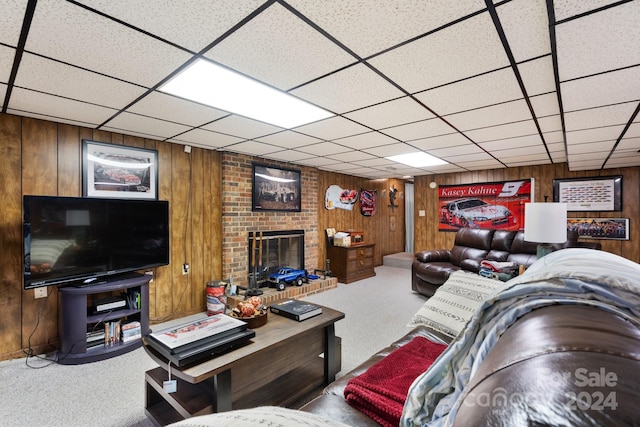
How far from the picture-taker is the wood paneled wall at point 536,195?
4848 millimetres

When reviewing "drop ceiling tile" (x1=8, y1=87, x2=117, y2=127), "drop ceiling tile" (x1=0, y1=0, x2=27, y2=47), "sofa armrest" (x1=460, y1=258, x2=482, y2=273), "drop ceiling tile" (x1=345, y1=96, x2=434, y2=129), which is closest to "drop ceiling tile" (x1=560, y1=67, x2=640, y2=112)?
"drop ceiling tile" (x1=345, y1=96, x2=434, y2=129)

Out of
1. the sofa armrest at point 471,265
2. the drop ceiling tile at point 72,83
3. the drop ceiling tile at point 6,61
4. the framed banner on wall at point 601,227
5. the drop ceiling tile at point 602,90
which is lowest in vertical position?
the sofa armrest at point 471,265

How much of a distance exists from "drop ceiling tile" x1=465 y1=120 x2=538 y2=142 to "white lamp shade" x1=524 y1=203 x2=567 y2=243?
2.63 feet

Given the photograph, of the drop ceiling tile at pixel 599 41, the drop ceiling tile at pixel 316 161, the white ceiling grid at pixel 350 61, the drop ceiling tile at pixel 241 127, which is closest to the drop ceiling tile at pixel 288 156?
the drop ceiling tile at pixel 316 161

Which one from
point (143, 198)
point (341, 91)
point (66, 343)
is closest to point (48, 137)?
point (143, 198)

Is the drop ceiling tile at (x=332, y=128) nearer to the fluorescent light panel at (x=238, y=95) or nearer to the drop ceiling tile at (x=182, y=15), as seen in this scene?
the fluorescent light panel at (x=238, y=95)

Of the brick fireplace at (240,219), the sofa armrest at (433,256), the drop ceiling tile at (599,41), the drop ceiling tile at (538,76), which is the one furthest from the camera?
the sofa armrest at (433,256)

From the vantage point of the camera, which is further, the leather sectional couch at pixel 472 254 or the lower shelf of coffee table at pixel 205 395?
the leather sectional couch at pixel 472 254

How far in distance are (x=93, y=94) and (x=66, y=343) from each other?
7.01 ft

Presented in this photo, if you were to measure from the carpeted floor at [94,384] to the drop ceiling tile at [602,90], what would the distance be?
2.56 metres

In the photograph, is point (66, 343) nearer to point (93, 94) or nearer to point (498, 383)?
point (93, 94)

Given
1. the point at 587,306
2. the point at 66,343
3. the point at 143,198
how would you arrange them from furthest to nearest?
the point at 143,198 → the point at 66,343 → the point at 587,306

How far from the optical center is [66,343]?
256cm

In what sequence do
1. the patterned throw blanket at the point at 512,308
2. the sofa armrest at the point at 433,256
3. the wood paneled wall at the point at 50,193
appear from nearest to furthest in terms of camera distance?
1. the patterned throw blanket at the point at 512,308
2. the wood paneled wall at the point at 50,193
3. the sofa armrest at the point at 433,256
